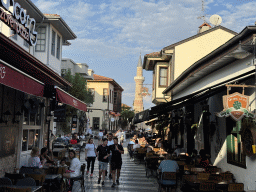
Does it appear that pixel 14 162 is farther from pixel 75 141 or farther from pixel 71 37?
pixel 71 37

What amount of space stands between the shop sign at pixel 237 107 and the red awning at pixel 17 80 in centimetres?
427

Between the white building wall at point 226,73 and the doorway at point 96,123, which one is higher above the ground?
the white building wall at point 226,73

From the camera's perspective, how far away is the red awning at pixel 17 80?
18.6 feet

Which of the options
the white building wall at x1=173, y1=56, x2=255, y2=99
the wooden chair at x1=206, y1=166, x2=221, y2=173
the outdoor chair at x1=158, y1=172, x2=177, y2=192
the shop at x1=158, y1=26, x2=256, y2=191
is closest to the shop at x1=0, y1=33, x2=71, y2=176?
the outdoor chair at x1=158, y1=172, x2=177, y2=192

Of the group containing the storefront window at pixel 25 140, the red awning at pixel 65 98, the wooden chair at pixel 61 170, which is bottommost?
the wooden chair at pixel 61 170

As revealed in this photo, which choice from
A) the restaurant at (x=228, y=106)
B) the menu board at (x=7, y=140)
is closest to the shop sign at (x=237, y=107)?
the restaurant at (x=228, y=106)

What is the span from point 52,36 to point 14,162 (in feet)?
37.5

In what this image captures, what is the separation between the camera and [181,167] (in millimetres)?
12367

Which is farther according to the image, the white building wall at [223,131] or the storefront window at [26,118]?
the storefront window at [26,118]

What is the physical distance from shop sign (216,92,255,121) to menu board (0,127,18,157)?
241 inches

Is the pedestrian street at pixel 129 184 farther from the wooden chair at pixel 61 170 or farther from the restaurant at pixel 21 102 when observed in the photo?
the restaurant at pixel 21 102

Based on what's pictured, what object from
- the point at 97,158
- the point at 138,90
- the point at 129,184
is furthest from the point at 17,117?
the point at 138,90

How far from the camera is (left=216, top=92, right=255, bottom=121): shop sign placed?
7027 mm

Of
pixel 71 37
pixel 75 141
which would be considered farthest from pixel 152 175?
pixel 71 37
